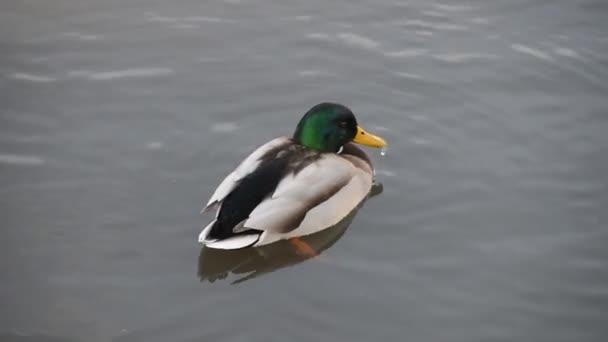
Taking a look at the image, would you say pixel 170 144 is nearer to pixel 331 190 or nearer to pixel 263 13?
pixel 331 190

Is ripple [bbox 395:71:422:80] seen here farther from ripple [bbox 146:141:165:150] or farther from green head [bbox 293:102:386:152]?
ripple [bbox 146:141:165:150]

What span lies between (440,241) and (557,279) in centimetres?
81

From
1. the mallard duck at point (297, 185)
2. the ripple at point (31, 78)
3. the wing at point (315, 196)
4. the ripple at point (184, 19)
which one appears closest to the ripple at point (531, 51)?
the mallard duck at point (297, 185)

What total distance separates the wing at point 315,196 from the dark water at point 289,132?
0.59 feet

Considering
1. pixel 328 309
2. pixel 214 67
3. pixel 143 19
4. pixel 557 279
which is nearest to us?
pixel 328 309

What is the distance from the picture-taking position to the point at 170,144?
7.17 metres

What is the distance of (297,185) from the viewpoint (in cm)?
636

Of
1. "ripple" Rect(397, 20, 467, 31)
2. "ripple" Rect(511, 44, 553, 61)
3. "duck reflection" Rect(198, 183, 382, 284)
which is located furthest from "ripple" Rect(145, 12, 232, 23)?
"duck reflection" Rect(198, 183, 382, 284)

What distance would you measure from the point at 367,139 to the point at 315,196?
0.78m

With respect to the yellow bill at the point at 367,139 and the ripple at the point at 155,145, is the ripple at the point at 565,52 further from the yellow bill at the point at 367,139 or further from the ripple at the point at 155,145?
the ripple at the point at 155,145

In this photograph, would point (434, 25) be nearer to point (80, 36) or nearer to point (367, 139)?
point (367, 139)

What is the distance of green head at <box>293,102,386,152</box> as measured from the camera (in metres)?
6.79

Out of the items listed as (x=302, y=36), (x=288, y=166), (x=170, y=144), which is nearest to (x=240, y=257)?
(x=288, y=166)

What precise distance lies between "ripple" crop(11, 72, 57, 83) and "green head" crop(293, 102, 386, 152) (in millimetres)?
2290
